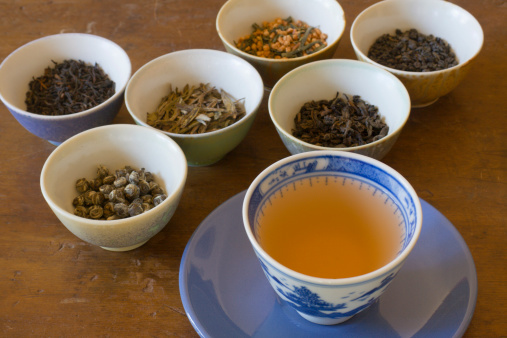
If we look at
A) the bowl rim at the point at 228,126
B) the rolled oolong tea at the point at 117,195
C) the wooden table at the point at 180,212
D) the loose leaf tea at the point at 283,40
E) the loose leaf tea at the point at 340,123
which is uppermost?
the bowl rim at the point at 228,126

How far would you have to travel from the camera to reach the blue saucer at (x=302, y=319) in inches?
30.3

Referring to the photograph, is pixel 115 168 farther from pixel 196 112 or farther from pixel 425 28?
pixel 425 28

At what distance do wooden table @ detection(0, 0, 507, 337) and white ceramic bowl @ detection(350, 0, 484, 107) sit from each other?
0.07 meters

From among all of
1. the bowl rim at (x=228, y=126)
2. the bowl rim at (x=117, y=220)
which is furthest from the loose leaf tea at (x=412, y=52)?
the bowl rim at (x=117, y=220)

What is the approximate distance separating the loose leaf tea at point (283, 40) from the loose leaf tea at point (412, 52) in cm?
15

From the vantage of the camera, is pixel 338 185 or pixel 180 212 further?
pixel 180 212

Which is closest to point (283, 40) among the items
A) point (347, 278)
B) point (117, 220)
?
point (117, 220)

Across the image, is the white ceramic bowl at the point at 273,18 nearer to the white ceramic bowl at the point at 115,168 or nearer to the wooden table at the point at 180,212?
the wooden table at the point at 180,212

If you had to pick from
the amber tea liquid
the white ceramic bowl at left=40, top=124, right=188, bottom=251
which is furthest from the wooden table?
the amber tea liquid

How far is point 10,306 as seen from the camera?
0.88 metres

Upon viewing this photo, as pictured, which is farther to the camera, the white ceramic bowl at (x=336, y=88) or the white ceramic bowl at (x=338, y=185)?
the white ceramic bowl at (x=336, y=88)

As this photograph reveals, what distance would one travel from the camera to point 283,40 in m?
1.32

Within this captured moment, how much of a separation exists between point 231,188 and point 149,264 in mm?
241

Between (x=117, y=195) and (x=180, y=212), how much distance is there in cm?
14
